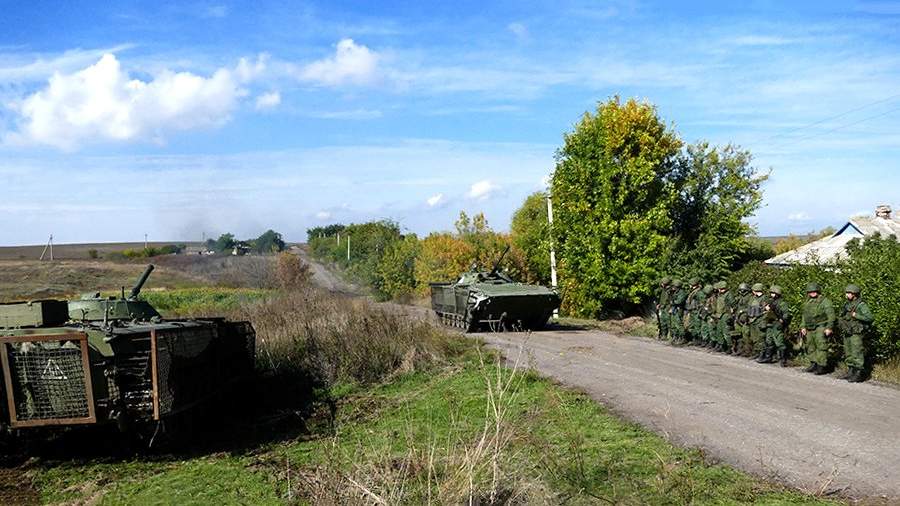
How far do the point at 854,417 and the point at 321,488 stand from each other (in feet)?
22.8

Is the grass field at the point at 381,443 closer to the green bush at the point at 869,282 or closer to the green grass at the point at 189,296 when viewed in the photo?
the green bush at the point at 869,282

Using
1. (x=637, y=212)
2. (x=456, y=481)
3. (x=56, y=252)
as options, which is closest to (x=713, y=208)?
(x=637, y=212)

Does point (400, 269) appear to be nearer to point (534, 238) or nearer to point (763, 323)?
point (534, 238)

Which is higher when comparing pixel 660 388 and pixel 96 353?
pixel 96 353

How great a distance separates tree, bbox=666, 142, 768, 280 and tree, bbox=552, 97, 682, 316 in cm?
59

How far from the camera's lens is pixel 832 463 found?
24.7 ft

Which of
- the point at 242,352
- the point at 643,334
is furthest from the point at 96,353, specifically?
the point at 643,334

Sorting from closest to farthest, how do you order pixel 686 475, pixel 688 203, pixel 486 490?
pixel 486 490
pixel 686 475
pixel 688 203

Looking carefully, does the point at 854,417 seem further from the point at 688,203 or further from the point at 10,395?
the point at 688,203

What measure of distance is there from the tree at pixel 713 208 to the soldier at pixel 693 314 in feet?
17.0

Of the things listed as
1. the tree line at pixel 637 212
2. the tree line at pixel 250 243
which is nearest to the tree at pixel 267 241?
the tree line at pixel 250 243

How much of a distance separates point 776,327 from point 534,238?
690 inches

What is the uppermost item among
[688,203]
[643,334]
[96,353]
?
[688,203]

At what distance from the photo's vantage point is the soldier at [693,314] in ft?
56.1
